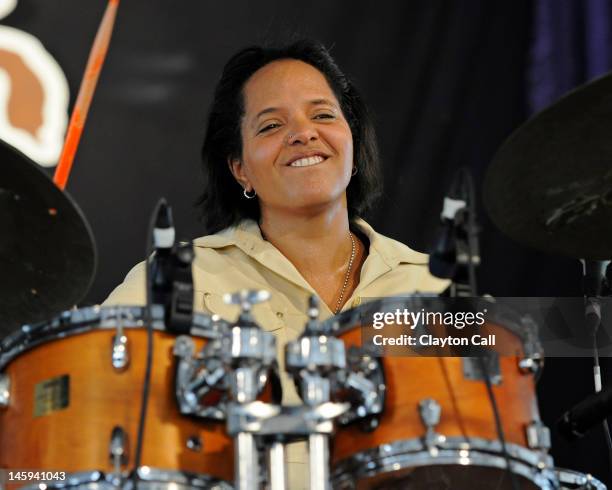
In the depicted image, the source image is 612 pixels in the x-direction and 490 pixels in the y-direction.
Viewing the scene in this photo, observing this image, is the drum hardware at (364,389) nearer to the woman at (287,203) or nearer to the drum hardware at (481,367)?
the drum hardware at (481,367)

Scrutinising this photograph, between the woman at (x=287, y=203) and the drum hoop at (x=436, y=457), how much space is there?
72 centimetres

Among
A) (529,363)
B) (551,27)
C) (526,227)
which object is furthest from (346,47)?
(529,363)

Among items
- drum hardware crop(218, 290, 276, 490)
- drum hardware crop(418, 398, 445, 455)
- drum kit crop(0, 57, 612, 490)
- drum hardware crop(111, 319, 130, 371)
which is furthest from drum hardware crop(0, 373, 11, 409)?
drum hardware crop(418, 398, 445, 455)

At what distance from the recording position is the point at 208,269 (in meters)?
2.50

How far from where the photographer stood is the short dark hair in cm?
275

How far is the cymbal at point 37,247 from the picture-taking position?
5.45ft

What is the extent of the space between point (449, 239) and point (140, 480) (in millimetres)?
552

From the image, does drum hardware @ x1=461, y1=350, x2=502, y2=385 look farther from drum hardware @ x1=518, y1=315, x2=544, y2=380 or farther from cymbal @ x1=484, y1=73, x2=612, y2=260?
cymbal @ x1=484, y1=73, x2=612, y2=260

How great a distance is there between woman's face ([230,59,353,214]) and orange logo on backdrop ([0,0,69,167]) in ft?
1.46

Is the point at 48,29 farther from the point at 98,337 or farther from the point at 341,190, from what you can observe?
the point at 98,337

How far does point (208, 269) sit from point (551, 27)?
109 cm

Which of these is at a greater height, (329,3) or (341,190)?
(329,3)

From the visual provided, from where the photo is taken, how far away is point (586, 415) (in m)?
1.76

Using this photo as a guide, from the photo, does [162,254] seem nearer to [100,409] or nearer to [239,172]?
[100,409]
